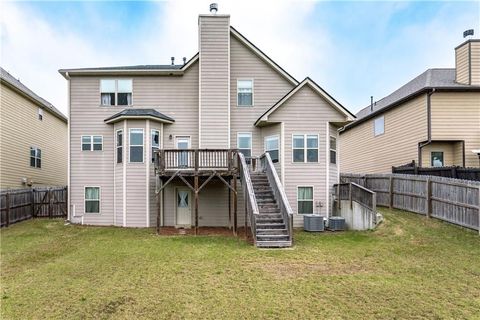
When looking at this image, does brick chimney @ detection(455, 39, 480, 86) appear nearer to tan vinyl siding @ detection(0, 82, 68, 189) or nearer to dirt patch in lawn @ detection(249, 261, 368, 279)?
dirt patch in lawn @ detection(249, 261, 368, 279)

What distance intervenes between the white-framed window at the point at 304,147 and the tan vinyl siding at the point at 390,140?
6462 millimetres

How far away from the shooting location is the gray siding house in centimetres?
1452

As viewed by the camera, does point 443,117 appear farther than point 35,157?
No

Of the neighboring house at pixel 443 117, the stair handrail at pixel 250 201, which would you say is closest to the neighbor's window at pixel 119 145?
the stair handrail at pixel 250 201

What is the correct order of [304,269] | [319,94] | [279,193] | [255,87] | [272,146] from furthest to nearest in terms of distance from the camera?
[255,87]
[272,146]
[319,94]
[279,193]
[304,269]

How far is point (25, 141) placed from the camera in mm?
18500

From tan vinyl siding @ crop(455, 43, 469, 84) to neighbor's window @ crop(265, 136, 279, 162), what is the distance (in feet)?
35.2

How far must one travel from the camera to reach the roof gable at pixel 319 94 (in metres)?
14.2

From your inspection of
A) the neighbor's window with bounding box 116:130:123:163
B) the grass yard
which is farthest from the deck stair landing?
the neighbor's window with bounding box 116:130:123:163

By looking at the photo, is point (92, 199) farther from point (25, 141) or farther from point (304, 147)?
point (304, 147)

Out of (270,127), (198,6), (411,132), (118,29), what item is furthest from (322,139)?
(118,29)

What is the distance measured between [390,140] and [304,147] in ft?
27.1

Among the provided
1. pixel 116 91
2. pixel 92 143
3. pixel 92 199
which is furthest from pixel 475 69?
pixel 92 199

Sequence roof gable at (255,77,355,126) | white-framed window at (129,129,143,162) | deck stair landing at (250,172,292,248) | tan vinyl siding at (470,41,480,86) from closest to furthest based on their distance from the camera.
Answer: deck stair landing at (250,172,292,248), roof gable at (255,77,355,126), white-framed window at (129,129,143,162), tan vinyl siding at (470,41,480,86)
